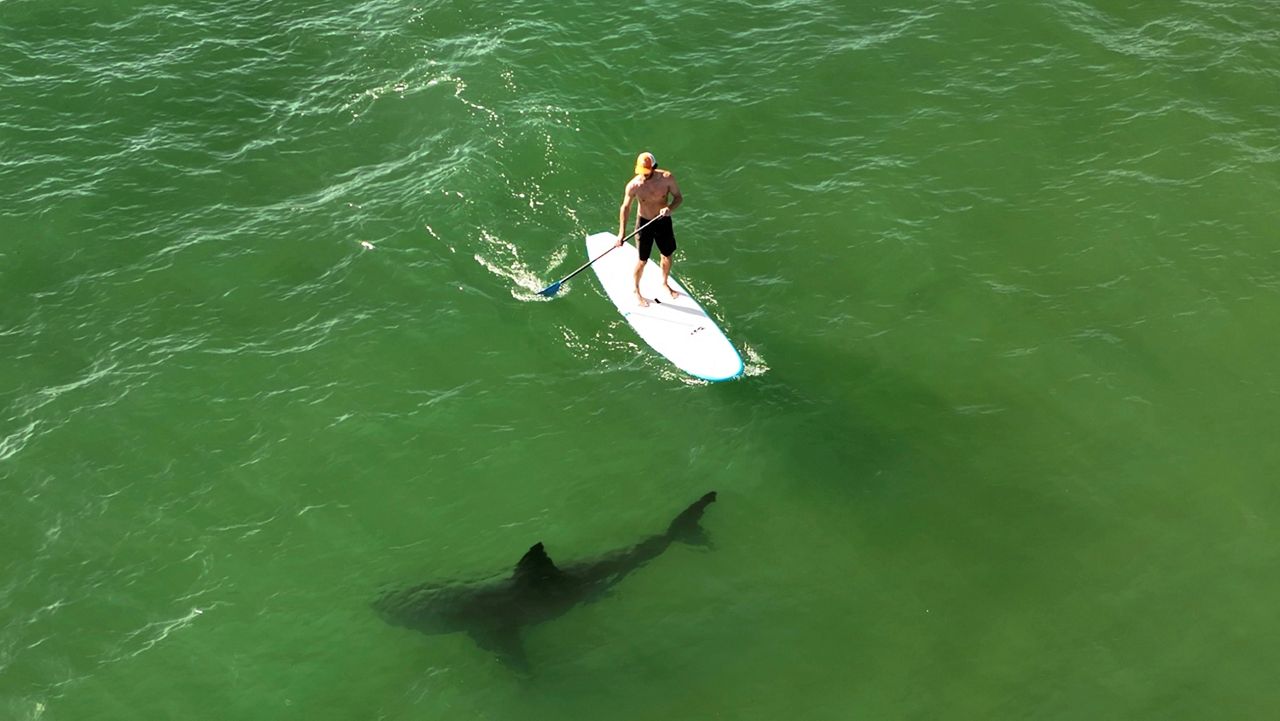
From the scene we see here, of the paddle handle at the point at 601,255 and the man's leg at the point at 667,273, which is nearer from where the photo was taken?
the paddle handle at the point at 601,255

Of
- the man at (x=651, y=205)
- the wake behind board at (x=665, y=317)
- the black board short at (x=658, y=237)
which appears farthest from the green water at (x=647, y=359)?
the man at (x=651, y=205)

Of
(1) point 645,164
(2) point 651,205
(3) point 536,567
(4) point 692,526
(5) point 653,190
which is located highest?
(1) point 645,164

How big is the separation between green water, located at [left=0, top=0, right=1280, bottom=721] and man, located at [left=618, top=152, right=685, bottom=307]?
2.16 m

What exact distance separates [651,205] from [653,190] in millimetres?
385

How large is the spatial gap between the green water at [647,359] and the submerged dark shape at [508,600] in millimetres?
311

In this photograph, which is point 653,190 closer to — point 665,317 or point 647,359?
point 665,317

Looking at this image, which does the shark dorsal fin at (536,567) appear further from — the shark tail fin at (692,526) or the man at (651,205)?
the man at (651,205)

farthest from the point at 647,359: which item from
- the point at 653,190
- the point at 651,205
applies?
the point at 653,190

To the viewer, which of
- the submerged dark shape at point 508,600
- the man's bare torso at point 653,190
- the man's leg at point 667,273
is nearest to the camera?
the submerged dark shape at point 508,600

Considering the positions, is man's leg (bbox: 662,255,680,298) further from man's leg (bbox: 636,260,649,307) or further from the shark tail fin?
the shark tail fin

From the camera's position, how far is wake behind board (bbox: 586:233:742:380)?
23969 millimetres

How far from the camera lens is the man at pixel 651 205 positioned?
23500 mm

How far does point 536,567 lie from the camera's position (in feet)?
67.2

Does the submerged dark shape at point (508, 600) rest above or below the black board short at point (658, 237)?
below
